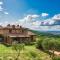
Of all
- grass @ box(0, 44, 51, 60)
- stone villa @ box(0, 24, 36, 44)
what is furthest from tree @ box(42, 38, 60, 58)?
stone villa @ box(0, 24, 36, 44)

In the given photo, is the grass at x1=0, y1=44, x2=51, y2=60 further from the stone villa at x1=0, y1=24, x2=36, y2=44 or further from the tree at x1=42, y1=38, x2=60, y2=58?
the stone villa at x1=0, y1=24, x2=36, y2=44

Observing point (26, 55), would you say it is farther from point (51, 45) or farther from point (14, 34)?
point (14, 34)

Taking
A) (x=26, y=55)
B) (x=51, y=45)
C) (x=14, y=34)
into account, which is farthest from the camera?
(x=14, y=34)

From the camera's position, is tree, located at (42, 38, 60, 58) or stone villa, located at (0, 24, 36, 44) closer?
tree, located at (42, 38, 60, 58)

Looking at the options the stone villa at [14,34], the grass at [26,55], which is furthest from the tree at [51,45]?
the stone villa at [14,34]

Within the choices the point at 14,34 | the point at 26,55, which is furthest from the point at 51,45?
the point at 14,34

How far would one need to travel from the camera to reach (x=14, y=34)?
370 inches

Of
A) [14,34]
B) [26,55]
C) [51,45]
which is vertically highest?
[14,34]

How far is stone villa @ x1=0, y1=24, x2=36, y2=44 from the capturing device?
8.91 metres

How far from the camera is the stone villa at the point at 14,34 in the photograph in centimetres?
891

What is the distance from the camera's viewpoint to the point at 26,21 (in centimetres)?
848

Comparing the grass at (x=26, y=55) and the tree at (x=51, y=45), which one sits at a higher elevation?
the tree at (x=51, y=45)

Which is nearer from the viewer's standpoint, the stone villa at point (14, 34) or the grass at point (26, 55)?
the grass at point (26, 55)

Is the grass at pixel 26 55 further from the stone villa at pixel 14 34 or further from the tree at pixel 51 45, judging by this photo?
the stone villa at pixel 14 34
